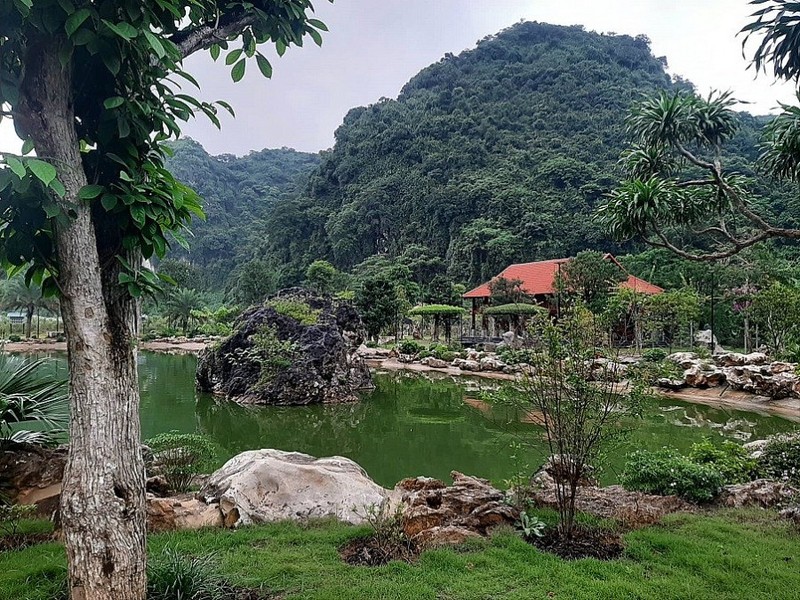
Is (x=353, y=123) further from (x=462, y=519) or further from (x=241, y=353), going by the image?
(x=462, y=519)

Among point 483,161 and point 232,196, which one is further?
point 232,196

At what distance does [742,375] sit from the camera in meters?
13.1

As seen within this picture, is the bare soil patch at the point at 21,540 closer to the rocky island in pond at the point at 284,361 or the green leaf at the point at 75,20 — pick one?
the green leaf at the point at 75,20

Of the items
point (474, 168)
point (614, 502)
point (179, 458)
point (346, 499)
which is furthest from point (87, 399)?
point (474, 168)

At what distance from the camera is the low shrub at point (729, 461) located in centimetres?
512

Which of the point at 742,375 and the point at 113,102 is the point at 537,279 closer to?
the point at 742,375

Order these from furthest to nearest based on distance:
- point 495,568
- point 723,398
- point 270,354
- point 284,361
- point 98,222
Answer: point 270,354
point 284,361
point 723,398
point 495,568
point 98,222

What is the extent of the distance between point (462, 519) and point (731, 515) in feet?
7.05

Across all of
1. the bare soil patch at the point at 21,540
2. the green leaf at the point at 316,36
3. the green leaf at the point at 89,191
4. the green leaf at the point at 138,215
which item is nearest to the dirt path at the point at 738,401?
the bare soil patch at the point at 21,540

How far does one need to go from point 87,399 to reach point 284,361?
37.3 ft

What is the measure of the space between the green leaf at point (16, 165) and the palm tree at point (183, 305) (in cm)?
3722

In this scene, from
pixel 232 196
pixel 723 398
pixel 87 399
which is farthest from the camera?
pixel 232 196

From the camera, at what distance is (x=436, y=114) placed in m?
53.2

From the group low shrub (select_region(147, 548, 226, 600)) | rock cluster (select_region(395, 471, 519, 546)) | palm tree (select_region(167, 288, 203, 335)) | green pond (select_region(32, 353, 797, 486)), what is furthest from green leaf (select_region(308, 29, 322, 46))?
palm tree (select_region(167, 288, 203, 335))
